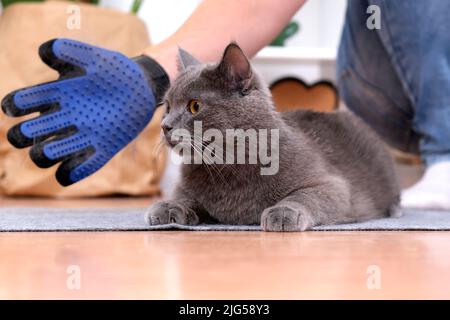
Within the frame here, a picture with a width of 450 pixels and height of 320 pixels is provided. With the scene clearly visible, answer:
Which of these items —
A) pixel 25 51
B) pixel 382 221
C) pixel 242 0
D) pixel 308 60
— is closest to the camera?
pixel 382 221

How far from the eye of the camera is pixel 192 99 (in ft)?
4.15

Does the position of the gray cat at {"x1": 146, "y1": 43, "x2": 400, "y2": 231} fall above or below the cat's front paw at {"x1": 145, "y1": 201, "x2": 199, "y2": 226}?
above

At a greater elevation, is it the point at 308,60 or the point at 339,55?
the point at 339,55

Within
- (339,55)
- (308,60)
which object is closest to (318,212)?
(339,55)

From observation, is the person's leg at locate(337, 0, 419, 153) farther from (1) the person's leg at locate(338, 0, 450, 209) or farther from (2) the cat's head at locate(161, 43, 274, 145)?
(2) the cat's head at locate(161, 43, 274, 145)

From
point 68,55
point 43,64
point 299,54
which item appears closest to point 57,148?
point 68,55

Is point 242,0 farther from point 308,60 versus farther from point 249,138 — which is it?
point 308,60

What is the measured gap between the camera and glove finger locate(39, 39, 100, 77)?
4.53ft

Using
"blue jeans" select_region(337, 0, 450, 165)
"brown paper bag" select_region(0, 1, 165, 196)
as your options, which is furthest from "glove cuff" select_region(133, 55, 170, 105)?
"brown paper bag" select_region(0, 1, 165, 196)

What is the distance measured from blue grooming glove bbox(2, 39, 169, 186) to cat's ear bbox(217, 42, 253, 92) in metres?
0.26

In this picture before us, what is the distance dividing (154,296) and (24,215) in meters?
1.00

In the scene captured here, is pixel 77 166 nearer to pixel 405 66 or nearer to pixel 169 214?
pixel 169 214

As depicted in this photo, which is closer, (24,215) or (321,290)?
(321,290)

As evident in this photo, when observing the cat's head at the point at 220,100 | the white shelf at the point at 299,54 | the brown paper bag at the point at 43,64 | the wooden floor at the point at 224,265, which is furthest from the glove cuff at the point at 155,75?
the white shelf at the point at 299,54
